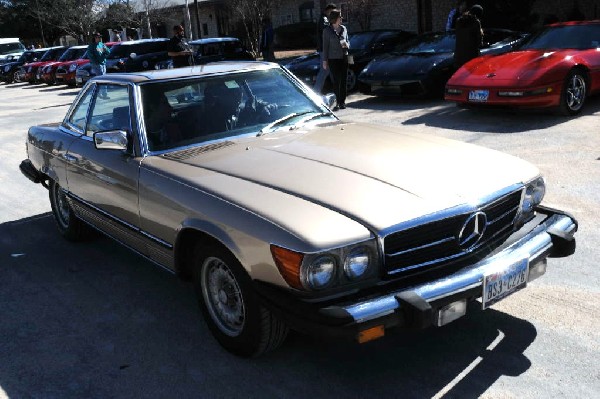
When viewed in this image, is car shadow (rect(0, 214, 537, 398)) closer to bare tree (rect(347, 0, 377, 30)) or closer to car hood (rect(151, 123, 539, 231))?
car hood (rect(151, 123, 539, 231))

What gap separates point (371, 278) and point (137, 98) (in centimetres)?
220

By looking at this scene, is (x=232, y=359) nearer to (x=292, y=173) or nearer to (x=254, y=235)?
(x=254, y=235)

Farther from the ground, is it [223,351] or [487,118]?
[487,118]

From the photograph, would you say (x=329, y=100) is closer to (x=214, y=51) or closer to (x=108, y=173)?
(x=108, y=173)

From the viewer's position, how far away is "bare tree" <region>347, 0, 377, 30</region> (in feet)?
87.5

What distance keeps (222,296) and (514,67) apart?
7.06 metres

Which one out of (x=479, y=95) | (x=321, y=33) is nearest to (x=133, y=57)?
(x=321, y=33)

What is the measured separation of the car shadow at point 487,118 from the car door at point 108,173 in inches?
222

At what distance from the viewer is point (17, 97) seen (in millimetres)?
22000

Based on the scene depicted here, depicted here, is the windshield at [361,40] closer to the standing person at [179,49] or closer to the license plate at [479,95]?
the standing person at [179,49]

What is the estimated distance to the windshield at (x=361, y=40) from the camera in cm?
1426

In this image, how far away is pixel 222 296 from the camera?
134 inches

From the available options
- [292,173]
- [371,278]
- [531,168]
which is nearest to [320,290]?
[371,278]

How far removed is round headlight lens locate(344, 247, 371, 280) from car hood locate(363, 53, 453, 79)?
8849 millimetres
